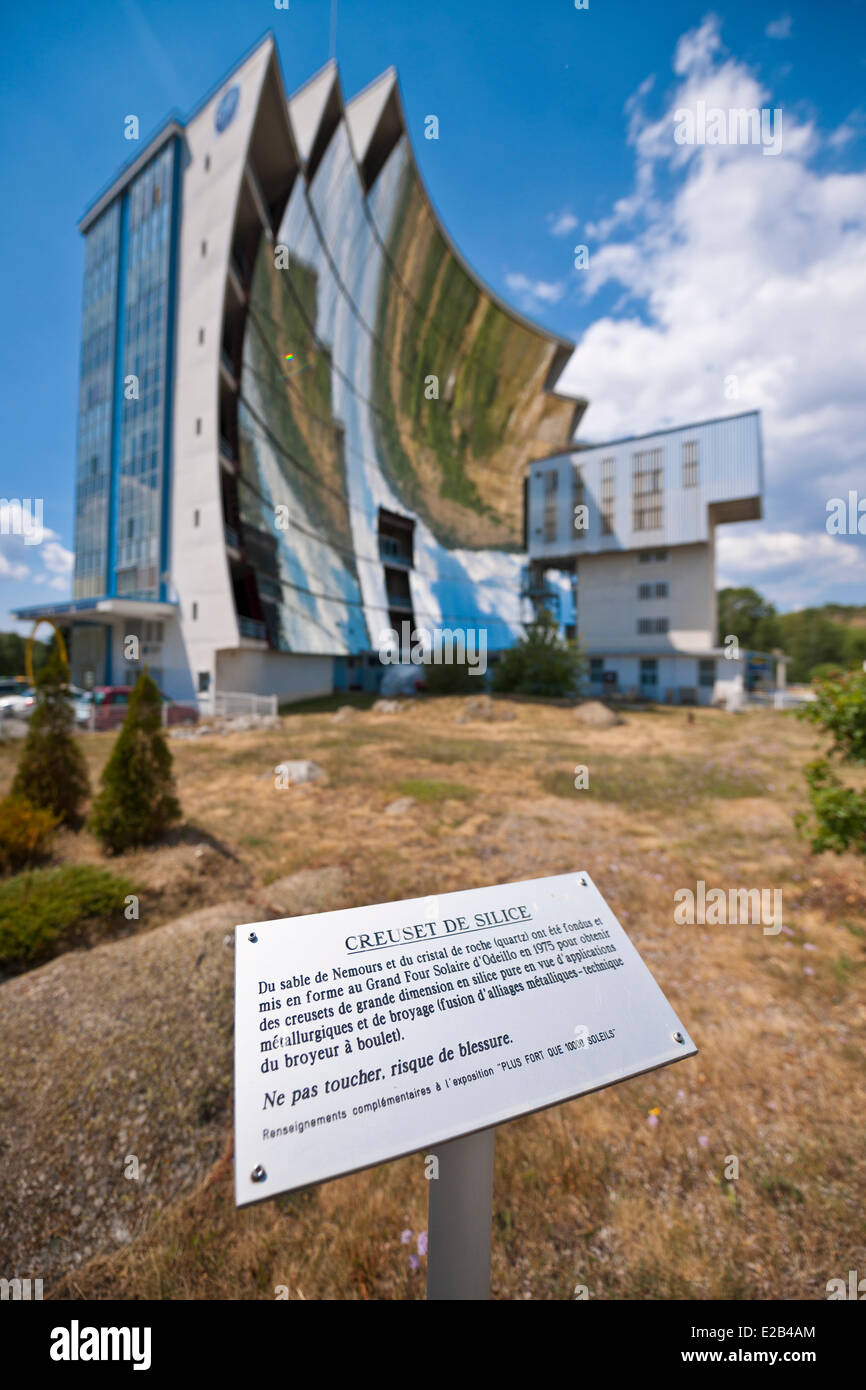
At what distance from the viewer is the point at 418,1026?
211 cm

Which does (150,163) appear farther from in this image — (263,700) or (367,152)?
(263,700)

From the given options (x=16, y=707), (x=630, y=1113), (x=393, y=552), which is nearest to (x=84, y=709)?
(x=16, y=707)

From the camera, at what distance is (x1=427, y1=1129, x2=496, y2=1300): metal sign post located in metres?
2.04

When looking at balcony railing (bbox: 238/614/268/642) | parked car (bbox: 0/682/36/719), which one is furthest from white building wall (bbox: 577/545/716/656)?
parked car (bbox: 0/682/36/719)

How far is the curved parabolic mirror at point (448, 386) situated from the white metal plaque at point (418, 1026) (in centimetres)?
4627

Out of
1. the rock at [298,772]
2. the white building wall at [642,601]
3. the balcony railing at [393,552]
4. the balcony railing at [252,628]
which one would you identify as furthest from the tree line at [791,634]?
the rock at [298,772]

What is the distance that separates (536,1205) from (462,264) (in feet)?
219

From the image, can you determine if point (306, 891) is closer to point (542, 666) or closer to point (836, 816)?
point (836, 816)

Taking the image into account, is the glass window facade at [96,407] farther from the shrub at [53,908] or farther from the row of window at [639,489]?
the shrub at [53,908]

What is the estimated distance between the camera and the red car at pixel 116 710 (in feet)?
69.8

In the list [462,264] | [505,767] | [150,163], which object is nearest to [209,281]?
[150,163]

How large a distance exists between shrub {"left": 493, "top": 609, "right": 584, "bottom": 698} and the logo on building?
105ft
